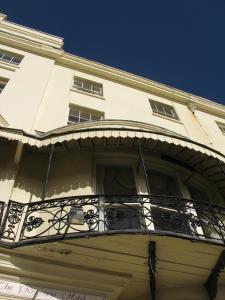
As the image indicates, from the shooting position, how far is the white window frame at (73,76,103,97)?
1433 cm

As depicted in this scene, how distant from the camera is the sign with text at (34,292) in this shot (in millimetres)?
5793

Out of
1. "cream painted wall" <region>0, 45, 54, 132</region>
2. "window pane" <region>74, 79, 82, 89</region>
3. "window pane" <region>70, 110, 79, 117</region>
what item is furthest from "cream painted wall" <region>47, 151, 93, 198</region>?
"window pane" <region>74, 79, 82, 89</region>

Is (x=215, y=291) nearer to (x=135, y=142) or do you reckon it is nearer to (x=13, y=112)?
(x=135, y=142)

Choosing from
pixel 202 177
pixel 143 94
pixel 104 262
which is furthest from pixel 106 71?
pixel 104 262

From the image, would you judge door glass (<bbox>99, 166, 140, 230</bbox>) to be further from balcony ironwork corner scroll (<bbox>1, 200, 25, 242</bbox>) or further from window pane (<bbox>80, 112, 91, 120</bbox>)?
window pane (<bbox>80, 112, 91, 120</bbox>)

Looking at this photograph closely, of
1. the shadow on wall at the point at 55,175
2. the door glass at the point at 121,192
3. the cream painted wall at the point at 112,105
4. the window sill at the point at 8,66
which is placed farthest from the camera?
the window sill at the point at 8,66

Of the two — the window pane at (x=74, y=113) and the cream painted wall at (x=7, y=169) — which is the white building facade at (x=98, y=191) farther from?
the window pane at (x=74, y=113)

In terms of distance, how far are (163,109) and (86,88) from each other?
14.0 ft

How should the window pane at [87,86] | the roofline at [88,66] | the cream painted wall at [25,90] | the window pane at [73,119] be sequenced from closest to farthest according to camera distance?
the cream painted wall at [25,90] < the window pane at [73,119] < the window pane at [87,86] < the roofline at [88,66]

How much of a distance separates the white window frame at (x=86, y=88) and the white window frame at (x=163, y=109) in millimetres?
2851

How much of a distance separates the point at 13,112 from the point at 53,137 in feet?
9.22

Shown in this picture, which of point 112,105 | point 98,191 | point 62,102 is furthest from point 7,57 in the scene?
point 98,191

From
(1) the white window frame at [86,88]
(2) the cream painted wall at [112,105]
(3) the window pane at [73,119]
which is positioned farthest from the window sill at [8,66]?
(3) the window pane at [73,119]

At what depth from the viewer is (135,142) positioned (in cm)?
935
